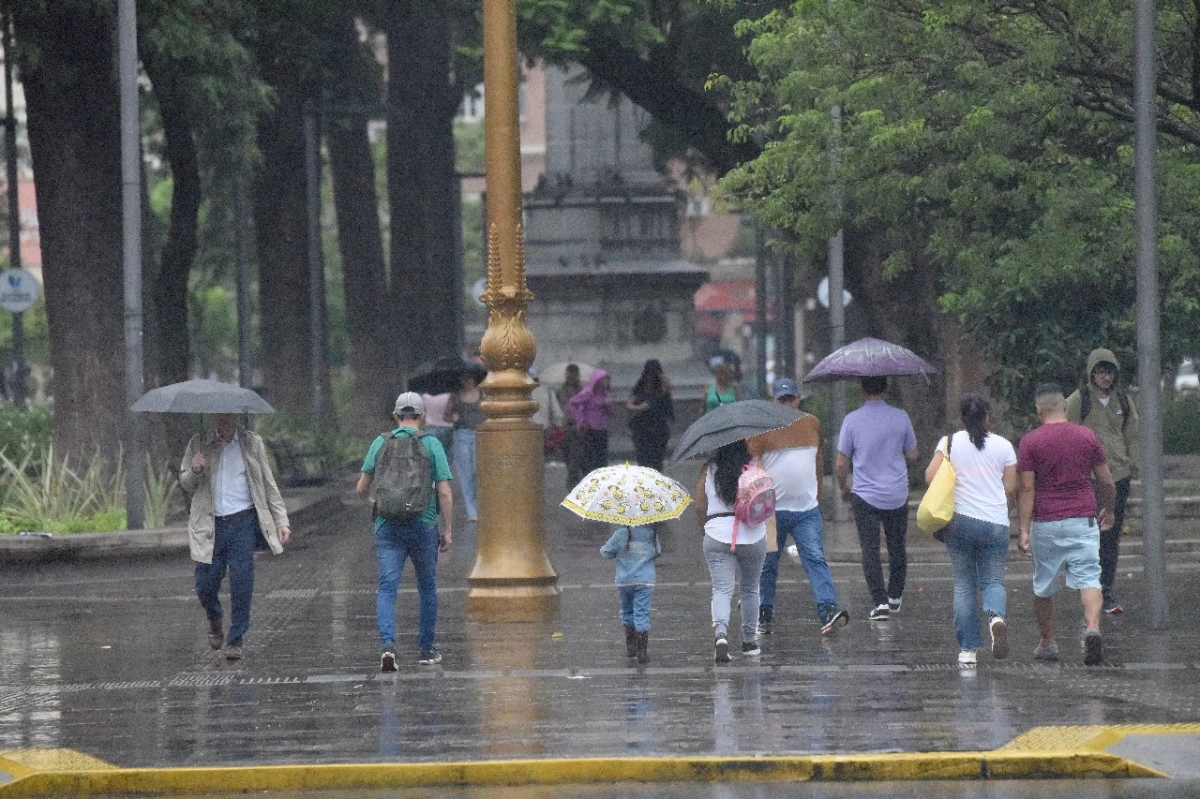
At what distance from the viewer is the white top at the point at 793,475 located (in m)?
14.0

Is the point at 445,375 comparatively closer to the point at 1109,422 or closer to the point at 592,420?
the point at 592,420

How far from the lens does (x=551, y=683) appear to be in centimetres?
1180

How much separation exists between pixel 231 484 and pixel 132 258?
7.50m

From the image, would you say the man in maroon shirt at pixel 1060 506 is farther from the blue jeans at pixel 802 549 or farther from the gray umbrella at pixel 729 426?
the blue jeans at pixel 802 549

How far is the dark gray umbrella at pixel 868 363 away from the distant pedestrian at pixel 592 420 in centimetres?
962

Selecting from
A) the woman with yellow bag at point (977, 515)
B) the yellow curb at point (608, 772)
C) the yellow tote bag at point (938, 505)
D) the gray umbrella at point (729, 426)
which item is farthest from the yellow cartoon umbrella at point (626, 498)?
the yellow curb at point (608, 772)

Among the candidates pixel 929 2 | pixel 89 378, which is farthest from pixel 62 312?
pixel 929 2

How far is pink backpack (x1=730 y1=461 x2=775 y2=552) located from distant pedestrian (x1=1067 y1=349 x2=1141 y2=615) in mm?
3080

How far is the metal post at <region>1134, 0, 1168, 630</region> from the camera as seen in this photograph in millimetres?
13836

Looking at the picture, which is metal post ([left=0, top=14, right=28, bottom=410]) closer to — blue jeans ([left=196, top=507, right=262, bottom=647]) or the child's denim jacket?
blue jeans ([left=196, top=507, right=262, bottom=647])

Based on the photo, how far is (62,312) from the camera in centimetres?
2170

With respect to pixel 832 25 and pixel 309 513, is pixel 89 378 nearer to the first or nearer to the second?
pixel 309 513

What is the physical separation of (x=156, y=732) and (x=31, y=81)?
505 inches

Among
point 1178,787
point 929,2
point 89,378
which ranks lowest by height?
point 1178,787
